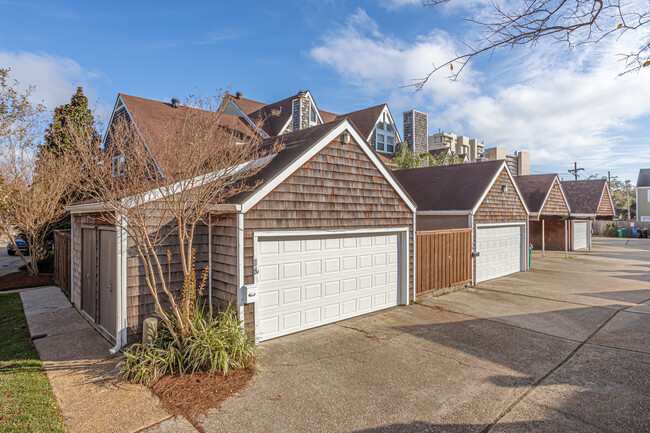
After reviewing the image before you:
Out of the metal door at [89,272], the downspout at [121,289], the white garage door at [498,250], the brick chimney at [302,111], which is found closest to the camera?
the downspout at [121,289]

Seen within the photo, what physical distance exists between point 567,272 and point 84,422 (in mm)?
16650

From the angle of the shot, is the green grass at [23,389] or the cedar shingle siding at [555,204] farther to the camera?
the cedar shingle siding at [555,204]

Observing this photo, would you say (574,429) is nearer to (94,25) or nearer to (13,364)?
(13,364)

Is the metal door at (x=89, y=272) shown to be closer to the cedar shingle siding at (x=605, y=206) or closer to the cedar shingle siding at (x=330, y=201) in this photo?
the cedar shingle siding at (x=330, y=201)

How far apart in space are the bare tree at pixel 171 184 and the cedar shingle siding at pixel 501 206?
9552 mm

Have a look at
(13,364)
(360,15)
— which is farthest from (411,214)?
(13,364)

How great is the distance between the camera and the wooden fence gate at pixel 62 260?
1047 centimetres

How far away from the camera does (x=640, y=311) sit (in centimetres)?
890

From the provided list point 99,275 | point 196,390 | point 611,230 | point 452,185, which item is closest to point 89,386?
point 196,390

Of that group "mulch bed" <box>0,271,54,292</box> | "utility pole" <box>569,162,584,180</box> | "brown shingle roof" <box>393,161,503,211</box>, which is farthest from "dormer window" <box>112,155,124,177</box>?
"utility pole" <box>569,162,584,180</box>

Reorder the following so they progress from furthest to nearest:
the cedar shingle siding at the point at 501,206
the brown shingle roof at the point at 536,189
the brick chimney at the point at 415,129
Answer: the brick chimney at the point at 415,129, the brown shingle roof at the point at 536,189, the cedar shingle siding at the point at 501,206

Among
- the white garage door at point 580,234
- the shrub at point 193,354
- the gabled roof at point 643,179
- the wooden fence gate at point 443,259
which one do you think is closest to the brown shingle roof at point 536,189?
the white garage door at point 580,234

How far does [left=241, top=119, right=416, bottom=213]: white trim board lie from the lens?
6.55 metres

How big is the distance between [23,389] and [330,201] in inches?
228
